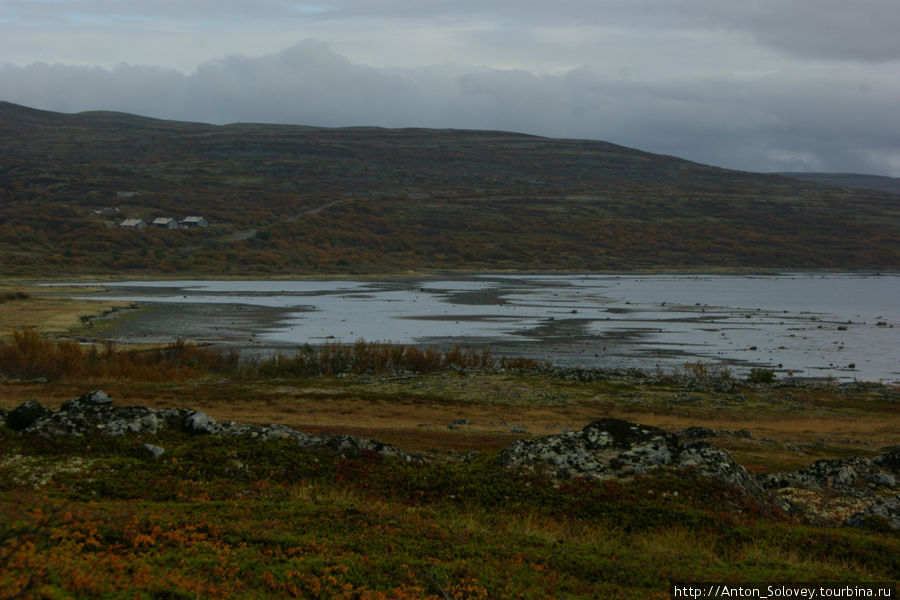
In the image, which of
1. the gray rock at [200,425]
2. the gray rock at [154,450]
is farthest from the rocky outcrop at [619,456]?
the gray rock at [154,450]

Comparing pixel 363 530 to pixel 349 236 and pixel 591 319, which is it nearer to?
pixel 591 319

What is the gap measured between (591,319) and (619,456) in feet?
176

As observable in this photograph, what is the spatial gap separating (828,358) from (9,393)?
45.9m

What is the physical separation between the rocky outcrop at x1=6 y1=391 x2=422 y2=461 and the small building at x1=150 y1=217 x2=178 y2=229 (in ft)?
473

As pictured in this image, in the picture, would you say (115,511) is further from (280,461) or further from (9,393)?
(9,393)

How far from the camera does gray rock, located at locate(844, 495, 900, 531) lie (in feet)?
38.2

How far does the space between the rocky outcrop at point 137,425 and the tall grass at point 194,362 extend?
70.0 feet

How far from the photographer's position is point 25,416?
14.1 m

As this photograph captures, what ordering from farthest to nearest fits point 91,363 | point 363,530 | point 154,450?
point 91,363 → point 154,450 → point 363,530

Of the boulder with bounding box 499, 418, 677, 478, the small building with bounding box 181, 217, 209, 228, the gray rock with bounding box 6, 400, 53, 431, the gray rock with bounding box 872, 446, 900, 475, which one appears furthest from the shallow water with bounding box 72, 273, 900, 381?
the small building with bounding box 181, 217, 209, 228

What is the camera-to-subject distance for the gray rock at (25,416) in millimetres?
13966

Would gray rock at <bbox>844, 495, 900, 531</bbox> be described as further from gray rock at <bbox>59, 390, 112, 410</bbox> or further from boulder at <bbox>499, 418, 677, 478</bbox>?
gray rock at <bbox>59, 390, 112, 410</bbox>

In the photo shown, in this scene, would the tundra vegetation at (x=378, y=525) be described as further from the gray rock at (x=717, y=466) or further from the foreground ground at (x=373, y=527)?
the gray rock at (x=717, y=466)

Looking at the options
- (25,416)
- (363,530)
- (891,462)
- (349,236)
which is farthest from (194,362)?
(349,236)
